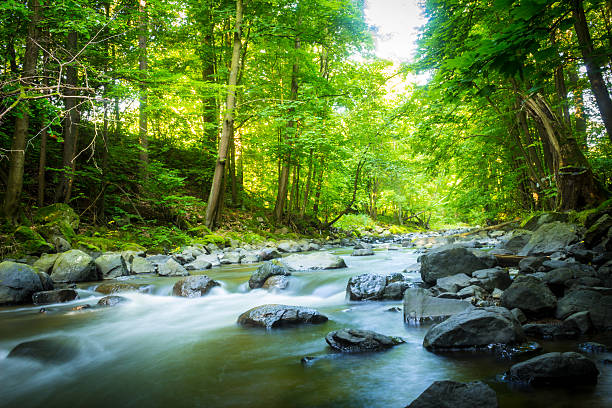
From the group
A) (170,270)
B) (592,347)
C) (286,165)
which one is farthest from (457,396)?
(286,165)

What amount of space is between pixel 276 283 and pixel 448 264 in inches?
118

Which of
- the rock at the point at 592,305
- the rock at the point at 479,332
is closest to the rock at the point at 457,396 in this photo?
the rock at the point at 479,332

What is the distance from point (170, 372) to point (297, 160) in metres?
13.3

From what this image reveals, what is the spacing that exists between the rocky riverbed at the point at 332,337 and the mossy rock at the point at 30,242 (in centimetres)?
143

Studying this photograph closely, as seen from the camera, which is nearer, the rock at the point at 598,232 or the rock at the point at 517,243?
the rock at the point at 598,232

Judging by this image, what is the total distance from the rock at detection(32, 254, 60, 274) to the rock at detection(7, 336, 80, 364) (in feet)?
12.3

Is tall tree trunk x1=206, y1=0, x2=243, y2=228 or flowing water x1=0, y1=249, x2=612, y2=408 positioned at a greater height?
tall tree trunk x1=206, y1=0, x2=243, y2=228

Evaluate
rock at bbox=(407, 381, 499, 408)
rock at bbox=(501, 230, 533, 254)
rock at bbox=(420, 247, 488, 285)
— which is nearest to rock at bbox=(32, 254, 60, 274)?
rock at bbox=(420, 247, 488, 285)

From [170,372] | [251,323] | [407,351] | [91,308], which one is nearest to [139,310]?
[91,308]

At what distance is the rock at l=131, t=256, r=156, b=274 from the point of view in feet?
26.0

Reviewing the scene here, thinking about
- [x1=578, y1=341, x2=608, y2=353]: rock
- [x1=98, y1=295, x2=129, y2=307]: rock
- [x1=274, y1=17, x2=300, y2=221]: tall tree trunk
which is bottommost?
[x1=98, y1=295, x2=129, y2=307]: rock

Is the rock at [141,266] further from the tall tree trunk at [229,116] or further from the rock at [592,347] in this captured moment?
the rock at [592,347]

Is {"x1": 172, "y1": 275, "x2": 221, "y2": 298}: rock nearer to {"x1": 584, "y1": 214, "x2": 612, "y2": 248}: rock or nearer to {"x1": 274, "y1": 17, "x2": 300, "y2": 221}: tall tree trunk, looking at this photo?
{"x1": 584, "y1": 214, "x2": 612, "y2": 248}: rock

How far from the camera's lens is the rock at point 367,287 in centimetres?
517
